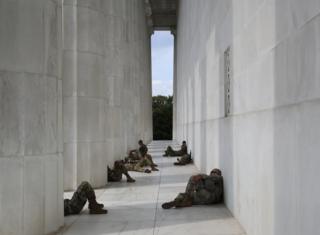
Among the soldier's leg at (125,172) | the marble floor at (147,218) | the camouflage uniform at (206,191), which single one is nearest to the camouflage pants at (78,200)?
the marble floor at (147,218)

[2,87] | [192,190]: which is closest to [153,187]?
[192,190]

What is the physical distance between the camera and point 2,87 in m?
8.25

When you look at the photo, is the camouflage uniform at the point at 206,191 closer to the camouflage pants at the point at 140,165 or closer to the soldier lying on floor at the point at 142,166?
the soldier lying on floor at the point at 142,166

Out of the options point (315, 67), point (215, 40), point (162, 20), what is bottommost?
point (315, 67)

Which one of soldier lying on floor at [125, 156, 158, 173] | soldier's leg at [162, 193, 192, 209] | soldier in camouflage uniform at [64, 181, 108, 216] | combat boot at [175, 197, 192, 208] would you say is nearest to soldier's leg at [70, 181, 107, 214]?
soldier in camouflage uniform at [64, 181, 108, 216]

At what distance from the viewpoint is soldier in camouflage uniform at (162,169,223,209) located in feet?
38.3

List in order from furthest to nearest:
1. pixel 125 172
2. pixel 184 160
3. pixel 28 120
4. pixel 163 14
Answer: pixel 163 14 < pixel 184 160 < pixel 125 172 < pixel 28 120

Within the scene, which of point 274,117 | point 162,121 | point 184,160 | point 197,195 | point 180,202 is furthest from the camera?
point 162,121

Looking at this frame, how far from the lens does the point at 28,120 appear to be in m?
8.60

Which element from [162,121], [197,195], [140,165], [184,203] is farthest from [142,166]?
[162,121]

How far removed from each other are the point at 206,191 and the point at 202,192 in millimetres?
138

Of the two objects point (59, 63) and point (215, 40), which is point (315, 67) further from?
point (215, 40)

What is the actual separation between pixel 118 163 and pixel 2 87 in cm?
985

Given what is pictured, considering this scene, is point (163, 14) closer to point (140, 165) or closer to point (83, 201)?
point (140, 165)
